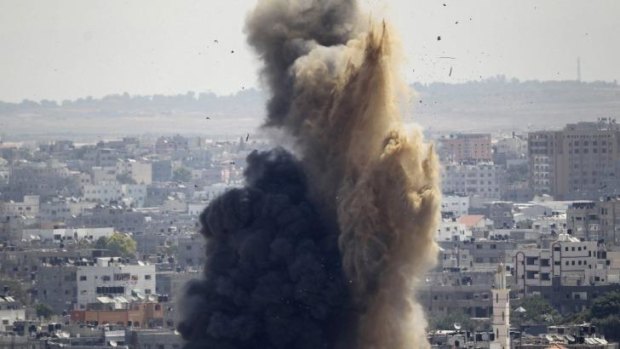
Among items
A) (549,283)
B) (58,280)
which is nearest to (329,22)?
(549,283)

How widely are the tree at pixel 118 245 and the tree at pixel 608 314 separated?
42819mm

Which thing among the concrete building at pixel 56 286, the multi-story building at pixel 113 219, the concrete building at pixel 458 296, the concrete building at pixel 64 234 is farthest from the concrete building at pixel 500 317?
the multi-story building at pixel 113 219

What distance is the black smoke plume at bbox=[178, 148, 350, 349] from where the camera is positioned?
224ft

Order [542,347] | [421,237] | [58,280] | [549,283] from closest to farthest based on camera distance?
[421,237]
[542,347]
[549,283]
[58,280]

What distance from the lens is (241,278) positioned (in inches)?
2734

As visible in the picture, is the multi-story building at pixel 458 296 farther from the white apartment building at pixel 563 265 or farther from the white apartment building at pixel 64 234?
the white apartment building at pixel 64 234

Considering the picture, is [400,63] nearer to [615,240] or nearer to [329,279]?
[329,279]

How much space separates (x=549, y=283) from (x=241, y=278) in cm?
6149

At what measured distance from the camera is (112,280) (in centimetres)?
13838

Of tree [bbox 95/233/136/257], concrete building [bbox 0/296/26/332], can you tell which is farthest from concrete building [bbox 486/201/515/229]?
concrete building [bbox 0/296/26/332]

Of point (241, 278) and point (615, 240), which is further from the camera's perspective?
point (615, 240)

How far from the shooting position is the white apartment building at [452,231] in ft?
523

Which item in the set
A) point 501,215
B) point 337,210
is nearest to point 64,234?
point 501,215

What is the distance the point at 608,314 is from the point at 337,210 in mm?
44167
